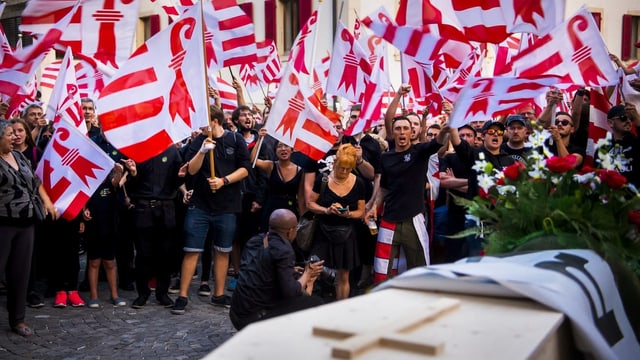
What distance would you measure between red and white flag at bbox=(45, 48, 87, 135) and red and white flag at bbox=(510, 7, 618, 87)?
192 inches

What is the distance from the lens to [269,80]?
52.1 ft

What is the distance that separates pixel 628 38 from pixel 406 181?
75.9ft

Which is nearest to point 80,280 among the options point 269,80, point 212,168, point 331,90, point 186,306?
point 186,306

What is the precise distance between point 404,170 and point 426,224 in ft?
3.54

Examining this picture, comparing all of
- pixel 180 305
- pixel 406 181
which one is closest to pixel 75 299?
pixel 180 305

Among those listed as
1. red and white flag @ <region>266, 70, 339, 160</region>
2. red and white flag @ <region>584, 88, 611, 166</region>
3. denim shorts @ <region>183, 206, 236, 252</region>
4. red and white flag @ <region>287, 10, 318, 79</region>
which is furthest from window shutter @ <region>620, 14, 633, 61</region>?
denim shorts @ <region>183, 206, 236, 252</region>

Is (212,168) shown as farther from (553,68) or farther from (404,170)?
(553,68)

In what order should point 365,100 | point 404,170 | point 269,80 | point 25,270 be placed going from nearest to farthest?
point 25,270 → point 404,170 → point 365,100 → point 269,80

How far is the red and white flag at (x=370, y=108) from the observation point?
1077 centimetres

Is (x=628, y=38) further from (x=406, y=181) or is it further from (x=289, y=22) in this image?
(x=406, y=181)

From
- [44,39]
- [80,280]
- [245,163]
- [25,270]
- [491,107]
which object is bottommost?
[80,280]

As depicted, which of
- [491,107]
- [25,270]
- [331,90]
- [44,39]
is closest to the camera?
[491,107]

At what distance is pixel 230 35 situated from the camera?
468 inches

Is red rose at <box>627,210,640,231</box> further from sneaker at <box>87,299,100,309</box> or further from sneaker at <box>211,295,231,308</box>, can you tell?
sneaker at <box>87,299,100,309</box>
